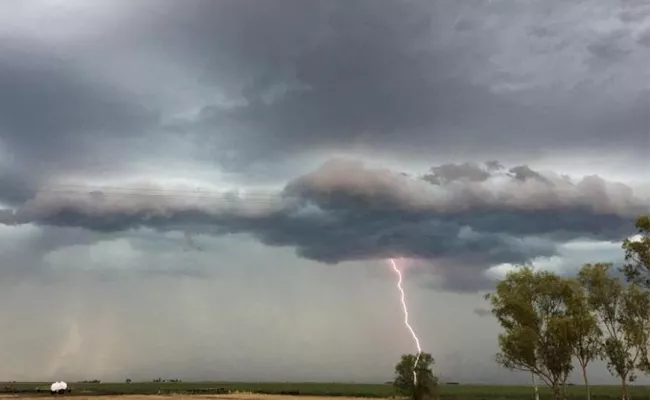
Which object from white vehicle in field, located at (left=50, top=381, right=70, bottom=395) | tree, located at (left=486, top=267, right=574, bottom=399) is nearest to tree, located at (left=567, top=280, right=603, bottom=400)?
tree, located at (left=486, top=267, right=574, bottom=399)

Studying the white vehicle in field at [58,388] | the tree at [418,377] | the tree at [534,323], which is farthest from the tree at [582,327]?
the white vehicle in field at [58,388]

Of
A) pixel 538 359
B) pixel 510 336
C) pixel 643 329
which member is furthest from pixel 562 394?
pixel 643 329

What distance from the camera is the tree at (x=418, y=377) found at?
341ft

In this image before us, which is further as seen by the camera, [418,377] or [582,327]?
[418,377]

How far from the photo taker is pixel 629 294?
206 ft

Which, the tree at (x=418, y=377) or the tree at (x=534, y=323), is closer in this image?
the tree at (x=534, y=323)

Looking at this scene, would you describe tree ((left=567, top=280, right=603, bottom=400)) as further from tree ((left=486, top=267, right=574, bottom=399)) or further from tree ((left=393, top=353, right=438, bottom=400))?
tree ((left=393, top=353, right=438, bottom=400))

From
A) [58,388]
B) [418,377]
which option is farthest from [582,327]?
[58,388]

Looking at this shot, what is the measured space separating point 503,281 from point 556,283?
6.24m

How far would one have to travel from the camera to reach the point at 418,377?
104 meters

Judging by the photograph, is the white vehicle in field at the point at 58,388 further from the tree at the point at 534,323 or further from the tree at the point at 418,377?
the tree at the point at 534,323

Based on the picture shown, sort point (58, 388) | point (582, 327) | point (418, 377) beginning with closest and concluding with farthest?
1. point (582, 327)
2. point (418, 377)
3. point (58, 388)

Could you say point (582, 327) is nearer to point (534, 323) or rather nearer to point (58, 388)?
point (534, 323)

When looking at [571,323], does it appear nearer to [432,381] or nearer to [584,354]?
[584,354]
